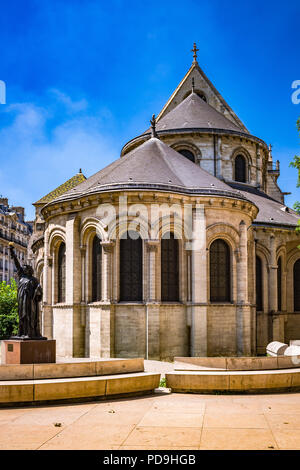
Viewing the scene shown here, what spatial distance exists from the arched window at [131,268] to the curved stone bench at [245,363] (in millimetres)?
8859

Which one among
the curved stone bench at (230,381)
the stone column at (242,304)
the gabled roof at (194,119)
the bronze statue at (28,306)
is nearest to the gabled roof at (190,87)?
the gabled roof at (194,119)

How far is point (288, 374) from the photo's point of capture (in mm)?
12758

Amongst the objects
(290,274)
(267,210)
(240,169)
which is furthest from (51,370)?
(240,169)

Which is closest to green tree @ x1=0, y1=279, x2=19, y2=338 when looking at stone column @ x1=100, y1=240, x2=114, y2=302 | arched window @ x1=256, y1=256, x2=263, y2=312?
stone column @ x1=100, y1=240, x2=114, y2=302

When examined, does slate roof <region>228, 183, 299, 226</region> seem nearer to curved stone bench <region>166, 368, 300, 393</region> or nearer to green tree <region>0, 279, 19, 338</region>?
curved stone bench <region>166, 368, 300, 393</region>

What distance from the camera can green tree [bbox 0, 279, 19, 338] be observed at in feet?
133

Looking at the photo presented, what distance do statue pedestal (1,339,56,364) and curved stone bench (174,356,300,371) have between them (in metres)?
3.70

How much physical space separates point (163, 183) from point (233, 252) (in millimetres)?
4755

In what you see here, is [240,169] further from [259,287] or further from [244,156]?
[259,287]
